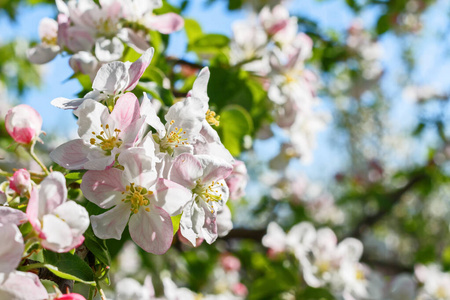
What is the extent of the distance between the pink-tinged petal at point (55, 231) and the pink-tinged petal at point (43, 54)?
648 millimetres

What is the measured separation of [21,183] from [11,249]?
0.46 feet

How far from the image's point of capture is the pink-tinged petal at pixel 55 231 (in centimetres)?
63

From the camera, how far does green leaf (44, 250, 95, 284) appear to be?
0.71 metres

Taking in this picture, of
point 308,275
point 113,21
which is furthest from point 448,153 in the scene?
point 113,21

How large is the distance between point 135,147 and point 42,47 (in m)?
0.62

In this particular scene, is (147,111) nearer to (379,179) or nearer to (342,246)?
(342,246)

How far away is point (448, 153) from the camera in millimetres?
3533

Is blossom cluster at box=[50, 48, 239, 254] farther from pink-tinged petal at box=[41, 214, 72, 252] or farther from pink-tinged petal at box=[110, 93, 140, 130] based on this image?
pink-tinged petal at box=[41, 214, 72, 252]

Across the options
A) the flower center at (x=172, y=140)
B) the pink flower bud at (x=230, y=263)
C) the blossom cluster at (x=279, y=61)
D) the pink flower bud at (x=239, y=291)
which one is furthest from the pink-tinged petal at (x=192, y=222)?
the pink flower bud at (x=230, y=263)

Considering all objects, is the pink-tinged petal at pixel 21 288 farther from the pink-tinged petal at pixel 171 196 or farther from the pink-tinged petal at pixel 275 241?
the pink-tinged petal at pixel 275 241

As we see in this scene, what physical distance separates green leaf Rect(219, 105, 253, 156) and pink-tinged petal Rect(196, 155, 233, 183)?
477 mm

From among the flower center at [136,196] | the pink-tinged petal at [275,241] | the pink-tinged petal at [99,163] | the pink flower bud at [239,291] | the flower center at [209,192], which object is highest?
the pink-tinged petal at [99,163]

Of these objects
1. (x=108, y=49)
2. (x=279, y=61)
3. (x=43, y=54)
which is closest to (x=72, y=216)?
(x=108, y=49)

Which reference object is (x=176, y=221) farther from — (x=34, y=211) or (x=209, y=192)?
(x=34, y=211)
